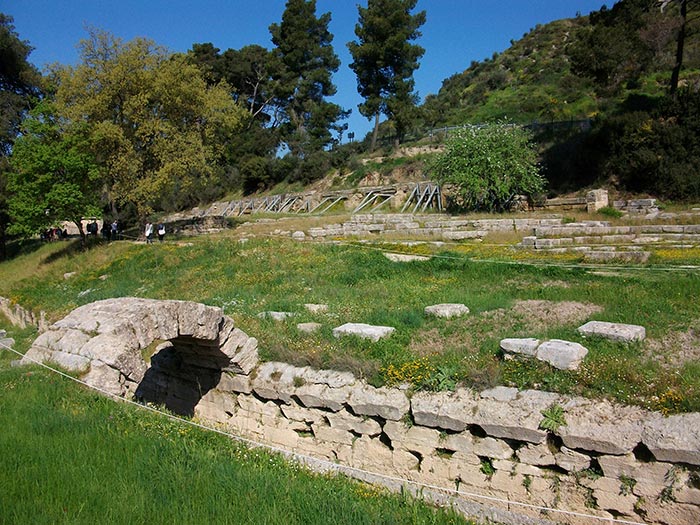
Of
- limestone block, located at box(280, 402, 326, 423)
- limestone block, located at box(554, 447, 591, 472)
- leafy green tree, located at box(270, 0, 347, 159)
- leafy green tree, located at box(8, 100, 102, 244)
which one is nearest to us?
limestone block, located at box(554, 447, 591, 472)

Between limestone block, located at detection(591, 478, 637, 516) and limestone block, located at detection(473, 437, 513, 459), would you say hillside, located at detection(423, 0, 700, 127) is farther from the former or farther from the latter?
limestone block, located at detection(591, 478, 637, 516)

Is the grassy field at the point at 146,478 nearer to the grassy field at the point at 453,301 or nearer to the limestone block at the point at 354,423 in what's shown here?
the limestone block at the point at 354,423

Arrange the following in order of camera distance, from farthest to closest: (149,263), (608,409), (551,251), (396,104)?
(396,104)
(149,263)
(551,251)
(608,409)

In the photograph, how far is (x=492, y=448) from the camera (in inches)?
250

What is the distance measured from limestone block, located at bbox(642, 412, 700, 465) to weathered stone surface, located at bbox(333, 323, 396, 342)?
12.5 ft

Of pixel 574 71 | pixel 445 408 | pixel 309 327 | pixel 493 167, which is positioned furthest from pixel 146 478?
pixel 574 71

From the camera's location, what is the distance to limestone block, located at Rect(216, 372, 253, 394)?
8.47m

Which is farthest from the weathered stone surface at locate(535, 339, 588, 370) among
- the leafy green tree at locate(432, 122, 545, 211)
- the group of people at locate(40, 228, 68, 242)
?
the group of people at locate(40, 228, 68, 242)

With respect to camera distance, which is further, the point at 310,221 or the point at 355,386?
the point at 310,221

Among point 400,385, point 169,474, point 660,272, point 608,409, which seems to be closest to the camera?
point 169,474

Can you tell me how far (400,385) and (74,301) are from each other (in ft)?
41.4

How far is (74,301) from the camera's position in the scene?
16.1m

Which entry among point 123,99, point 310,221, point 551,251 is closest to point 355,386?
point 551,251

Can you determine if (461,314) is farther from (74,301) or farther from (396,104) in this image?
(396,104)
